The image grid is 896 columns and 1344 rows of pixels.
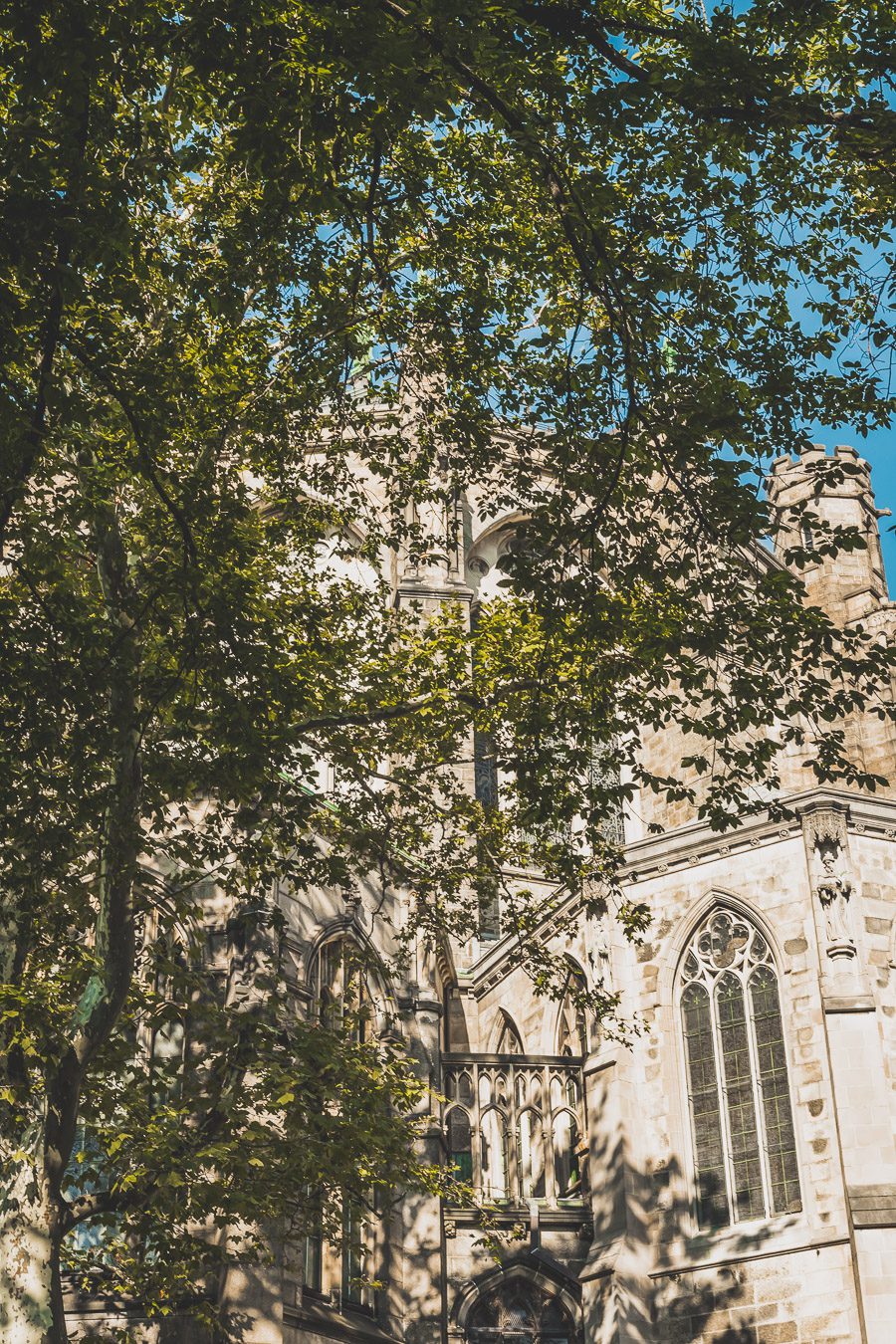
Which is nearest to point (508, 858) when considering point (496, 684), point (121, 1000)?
point (496, 684)

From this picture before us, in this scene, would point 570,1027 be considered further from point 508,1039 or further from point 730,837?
point 730,837

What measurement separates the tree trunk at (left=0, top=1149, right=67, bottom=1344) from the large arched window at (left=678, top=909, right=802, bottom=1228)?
36.6 feet

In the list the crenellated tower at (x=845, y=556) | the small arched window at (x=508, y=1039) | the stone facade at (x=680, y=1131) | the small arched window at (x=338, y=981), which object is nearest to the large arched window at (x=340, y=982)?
the small arched window at (x=338, y=981)

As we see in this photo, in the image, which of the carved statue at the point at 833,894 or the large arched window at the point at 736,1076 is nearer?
the large arched window at the point at 736,1076

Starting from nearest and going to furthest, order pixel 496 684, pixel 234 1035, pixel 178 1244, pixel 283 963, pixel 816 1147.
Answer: pixel 178 1244
pixel 234 1035
pixel 496 684
pixel 283 963
pixel 816 1147

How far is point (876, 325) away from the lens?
11.7 meters

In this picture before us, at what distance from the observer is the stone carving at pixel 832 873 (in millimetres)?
20250

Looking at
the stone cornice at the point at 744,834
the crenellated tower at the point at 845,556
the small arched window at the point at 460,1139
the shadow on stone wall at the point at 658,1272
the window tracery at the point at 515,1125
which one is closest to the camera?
the shadow on stone wall at the point at 658,1272

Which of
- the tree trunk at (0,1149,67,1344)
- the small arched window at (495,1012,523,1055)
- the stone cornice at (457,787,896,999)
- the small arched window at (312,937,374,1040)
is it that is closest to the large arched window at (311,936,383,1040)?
the small arched window at (312,937,374,1040)

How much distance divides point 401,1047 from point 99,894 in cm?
404

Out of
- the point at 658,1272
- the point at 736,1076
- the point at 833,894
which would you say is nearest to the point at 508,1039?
the point at 736,1076

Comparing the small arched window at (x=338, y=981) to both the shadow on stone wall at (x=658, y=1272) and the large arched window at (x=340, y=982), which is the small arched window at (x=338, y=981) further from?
the shadow on stone wall at (x=658, y=1272)

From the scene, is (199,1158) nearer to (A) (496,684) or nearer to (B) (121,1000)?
(B) (121,1000)

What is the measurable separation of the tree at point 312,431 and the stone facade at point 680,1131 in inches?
182
